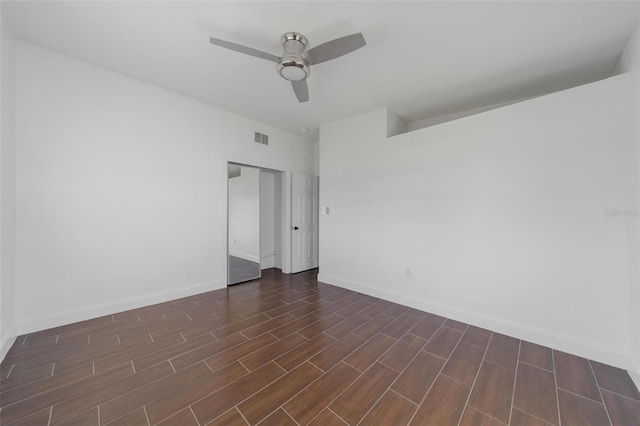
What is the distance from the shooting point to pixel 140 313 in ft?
9.48

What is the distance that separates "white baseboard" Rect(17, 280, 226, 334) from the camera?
7.85ft

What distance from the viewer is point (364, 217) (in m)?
3.81

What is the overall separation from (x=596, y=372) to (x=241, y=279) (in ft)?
14.6

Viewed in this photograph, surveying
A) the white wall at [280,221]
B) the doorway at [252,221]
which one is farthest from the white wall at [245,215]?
the white wall at [280,221]

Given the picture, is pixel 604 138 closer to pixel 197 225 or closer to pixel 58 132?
pixel 197 225

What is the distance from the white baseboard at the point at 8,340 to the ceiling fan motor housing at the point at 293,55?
11.2 ft

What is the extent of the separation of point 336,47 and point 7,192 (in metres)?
3.26

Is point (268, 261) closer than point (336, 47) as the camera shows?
No


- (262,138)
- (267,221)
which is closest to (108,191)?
(262,138)

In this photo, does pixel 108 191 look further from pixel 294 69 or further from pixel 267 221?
pixel 267 221

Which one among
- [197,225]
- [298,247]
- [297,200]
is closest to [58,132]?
[197,225]

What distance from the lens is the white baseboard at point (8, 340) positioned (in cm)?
197

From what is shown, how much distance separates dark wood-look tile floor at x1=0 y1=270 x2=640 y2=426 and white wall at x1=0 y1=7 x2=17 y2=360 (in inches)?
11.4

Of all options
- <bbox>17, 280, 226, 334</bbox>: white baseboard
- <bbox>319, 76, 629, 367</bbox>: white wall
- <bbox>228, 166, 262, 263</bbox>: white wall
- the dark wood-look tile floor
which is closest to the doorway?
<bbox>228, 166, 262, 263</bbox>: white wall
